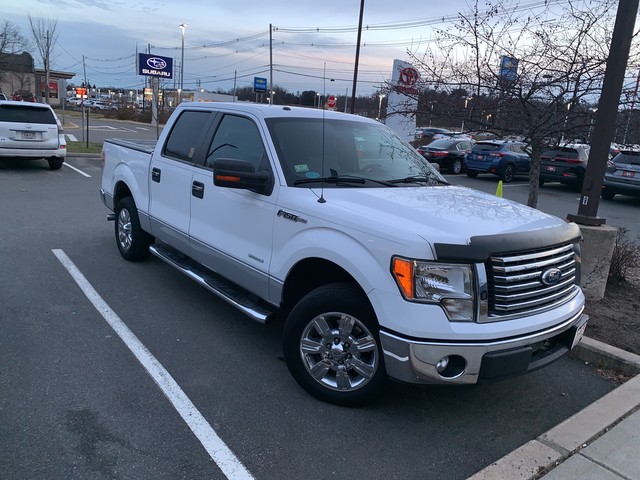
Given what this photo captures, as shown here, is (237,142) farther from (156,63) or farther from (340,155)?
(156,63)

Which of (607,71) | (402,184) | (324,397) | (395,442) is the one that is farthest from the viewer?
(607,71)

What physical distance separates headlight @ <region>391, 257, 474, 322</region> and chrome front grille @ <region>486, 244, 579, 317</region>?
0.53 feet

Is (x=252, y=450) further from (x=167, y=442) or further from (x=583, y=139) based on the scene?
(x=583, y=139)

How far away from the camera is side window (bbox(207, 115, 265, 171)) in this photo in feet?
14.0

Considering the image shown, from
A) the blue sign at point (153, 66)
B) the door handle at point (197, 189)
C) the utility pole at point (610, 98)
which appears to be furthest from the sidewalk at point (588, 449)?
the blue sign at point (153, 66)

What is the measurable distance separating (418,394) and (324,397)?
0.74 meters

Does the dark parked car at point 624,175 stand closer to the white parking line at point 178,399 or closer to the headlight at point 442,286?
the headlight at point 442,286

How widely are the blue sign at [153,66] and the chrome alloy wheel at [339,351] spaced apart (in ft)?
76.9

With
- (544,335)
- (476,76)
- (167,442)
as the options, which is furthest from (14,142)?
(544,335)

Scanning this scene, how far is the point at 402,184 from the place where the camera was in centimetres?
418

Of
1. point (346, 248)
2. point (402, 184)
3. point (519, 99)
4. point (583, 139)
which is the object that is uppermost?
point (519, 99)

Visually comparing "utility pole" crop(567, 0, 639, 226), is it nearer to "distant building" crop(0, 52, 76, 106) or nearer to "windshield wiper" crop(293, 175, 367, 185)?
"windshield wiper" crop(293, 175, 367, 185)

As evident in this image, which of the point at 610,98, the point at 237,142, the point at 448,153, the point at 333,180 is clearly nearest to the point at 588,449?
the point at 333,180

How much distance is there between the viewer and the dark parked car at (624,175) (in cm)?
1526
